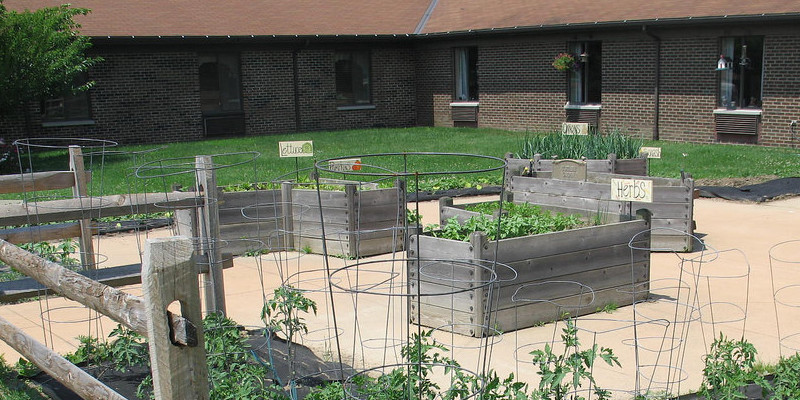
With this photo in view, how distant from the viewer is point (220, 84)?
950 inches

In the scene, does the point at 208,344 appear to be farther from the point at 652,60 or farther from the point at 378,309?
the point at 652,60

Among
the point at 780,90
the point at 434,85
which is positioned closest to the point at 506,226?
the point at 780,90

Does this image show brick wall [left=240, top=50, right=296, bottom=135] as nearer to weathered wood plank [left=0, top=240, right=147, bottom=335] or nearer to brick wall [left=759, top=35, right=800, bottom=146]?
brick wall [left=759, top=35, right=800, bottom=146]

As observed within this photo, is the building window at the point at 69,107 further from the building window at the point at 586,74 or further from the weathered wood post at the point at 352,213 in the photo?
the weathered wood post at the point at 352,213

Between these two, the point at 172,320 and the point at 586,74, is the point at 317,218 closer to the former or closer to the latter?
the point at 172,320

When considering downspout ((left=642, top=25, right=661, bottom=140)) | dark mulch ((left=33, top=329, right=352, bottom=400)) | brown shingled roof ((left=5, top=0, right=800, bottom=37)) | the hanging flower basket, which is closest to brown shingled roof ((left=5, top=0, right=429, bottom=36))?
brown shingled roof ((left=5, top=0, right=800, bottom=37))

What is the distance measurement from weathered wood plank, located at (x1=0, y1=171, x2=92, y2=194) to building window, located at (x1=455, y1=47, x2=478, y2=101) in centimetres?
1837

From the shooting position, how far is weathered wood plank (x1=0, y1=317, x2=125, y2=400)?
3201mm

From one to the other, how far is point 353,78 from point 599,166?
1617 cm

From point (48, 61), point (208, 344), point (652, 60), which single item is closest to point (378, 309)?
point (208, 344)

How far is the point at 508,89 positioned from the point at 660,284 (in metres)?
16.3

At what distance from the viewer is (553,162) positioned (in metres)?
10.5

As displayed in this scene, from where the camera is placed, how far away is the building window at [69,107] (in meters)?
21.7

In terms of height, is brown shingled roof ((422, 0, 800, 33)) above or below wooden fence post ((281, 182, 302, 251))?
above
